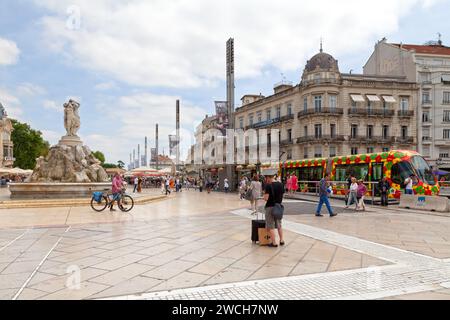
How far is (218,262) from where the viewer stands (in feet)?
20.2

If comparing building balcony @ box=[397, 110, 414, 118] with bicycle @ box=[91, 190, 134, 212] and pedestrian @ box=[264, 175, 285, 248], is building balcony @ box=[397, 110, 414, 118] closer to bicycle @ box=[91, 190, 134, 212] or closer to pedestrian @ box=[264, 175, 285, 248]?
bicycle @ box=[91, 190, 134, 212]

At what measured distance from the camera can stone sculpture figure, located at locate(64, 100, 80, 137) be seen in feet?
78.2

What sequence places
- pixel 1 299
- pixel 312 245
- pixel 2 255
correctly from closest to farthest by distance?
pixel 1 299 → pixel 2 255 → pixel 312 245

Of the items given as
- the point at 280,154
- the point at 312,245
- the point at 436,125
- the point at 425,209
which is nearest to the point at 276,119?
the point at 280,154

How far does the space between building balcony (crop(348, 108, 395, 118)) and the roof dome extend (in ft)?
19.5

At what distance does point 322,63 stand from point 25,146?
6232 cm

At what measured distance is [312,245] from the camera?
25.2 feet

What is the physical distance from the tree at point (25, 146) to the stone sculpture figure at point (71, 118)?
57.4m

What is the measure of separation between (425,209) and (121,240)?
13.0 meters

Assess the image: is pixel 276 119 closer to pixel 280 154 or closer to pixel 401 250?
pixel 280 154

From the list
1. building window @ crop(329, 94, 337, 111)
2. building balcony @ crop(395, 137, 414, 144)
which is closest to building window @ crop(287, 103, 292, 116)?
building window @ crop(329, 94, 337, 111)

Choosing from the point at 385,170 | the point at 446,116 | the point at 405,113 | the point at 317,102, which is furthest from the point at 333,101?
the point at 385,170

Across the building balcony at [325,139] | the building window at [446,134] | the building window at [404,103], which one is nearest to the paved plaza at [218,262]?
the building balcony at [325,139]

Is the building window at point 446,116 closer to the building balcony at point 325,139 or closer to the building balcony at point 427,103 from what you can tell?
the building balcony at point 427,103
